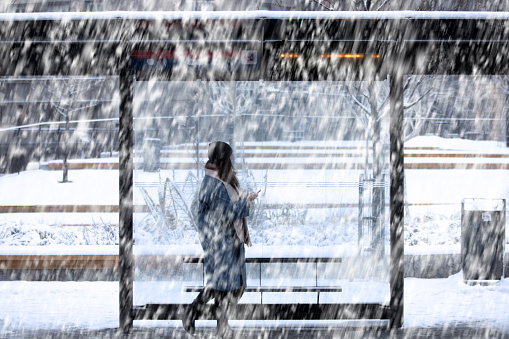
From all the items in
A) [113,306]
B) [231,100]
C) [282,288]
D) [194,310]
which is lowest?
[113,306]

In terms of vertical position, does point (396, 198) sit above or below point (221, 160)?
below

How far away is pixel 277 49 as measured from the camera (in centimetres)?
586

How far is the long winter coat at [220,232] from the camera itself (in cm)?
524

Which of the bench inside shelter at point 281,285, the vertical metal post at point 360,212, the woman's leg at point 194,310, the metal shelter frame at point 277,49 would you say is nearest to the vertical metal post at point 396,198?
the metal shelter frame at point 277,49

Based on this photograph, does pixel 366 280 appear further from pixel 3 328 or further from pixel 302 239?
pixel 3 328

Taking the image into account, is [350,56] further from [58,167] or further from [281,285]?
[58,167]

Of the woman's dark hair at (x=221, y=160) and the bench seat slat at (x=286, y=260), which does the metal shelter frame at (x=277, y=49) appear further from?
the woman's dark hair at (x=221, y=160)

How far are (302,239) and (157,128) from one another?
198 centimetres

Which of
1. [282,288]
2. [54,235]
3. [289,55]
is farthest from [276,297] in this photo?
[54,235]

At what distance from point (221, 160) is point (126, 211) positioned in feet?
4.15

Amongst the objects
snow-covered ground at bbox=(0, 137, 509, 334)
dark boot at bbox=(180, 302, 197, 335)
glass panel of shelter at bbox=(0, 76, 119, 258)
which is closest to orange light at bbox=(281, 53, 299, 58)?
snow-covered ground at bbox=(0, 137, 509, 334)

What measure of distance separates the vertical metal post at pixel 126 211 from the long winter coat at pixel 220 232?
3.36 feet

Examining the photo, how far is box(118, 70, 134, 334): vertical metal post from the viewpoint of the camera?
6008mm

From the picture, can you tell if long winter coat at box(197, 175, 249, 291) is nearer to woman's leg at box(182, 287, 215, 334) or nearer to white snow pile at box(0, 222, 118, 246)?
woman's leg at box(182, 287, 215, 334)
